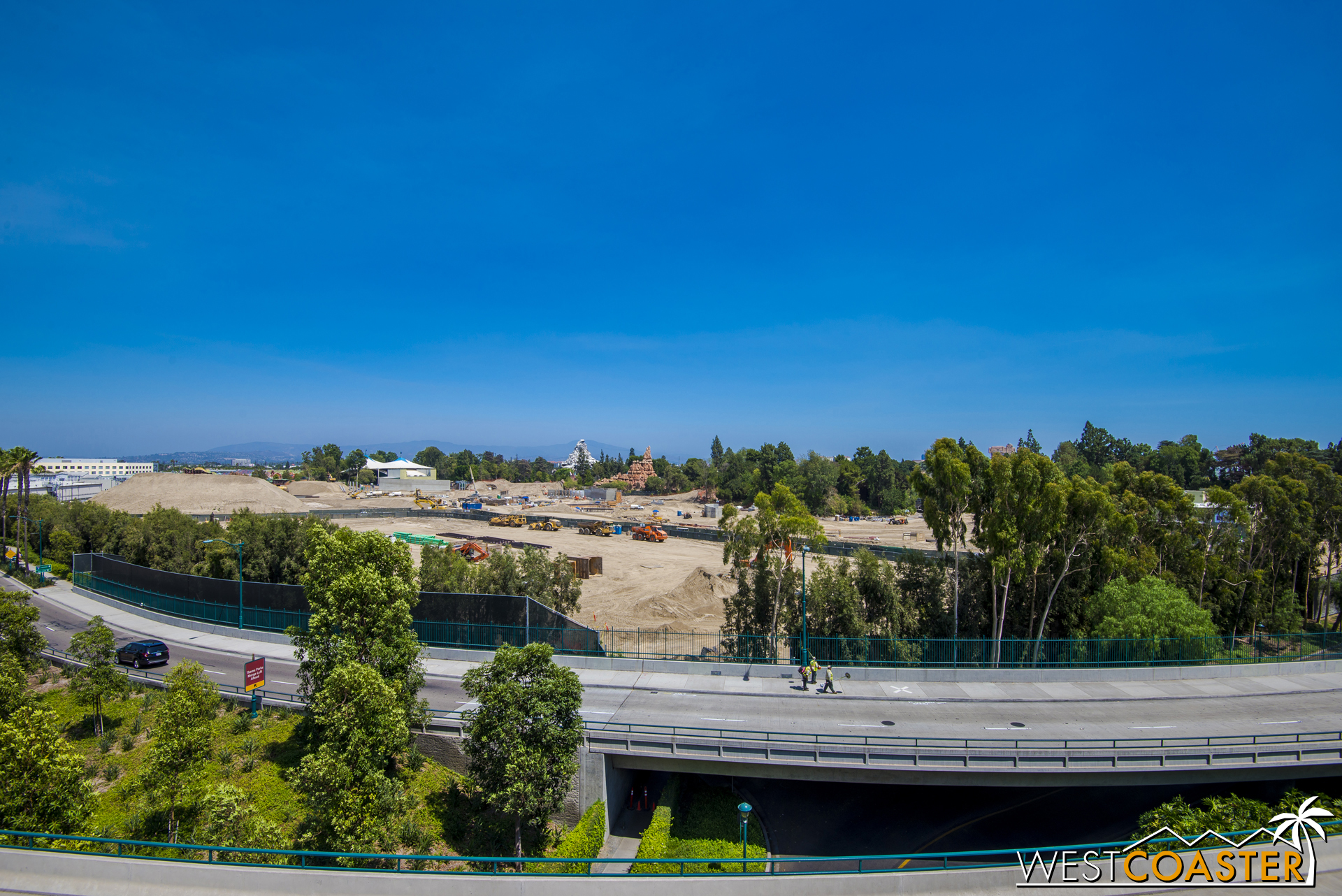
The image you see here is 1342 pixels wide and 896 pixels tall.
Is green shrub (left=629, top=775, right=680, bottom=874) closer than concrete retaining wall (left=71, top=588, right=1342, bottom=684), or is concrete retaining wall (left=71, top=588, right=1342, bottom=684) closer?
green shrub (left=629, top=775, right=680, bottom=874)

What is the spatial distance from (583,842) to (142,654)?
28276mm

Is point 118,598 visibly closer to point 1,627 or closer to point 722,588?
point 1,627

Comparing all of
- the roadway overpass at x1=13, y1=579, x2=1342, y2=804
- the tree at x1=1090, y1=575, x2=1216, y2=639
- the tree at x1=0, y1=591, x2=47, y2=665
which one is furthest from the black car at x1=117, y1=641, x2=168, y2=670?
the tree at x1=1090, y1=575, x2=1216, y2=639

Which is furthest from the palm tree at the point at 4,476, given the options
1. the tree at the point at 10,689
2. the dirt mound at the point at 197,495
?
the tree at the point at 10,689

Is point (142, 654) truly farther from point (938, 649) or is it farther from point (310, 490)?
point (310, 490)

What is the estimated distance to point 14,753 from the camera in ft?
51.0

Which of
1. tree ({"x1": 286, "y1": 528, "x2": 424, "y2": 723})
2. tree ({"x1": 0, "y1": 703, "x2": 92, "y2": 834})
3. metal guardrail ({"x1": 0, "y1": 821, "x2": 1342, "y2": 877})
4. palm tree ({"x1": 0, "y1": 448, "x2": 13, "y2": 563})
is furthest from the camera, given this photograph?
palm tree ({"x1": 0, "y1": 448, "x2": 13, "y2": 563})

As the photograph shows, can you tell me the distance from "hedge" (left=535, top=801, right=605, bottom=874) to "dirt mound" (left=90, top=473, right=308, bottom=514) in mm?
97009

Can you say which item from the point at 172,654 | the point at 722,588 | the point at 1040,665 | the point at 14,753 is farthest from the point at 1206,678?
the point at 172,654

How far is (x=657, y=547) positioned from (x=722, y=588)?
30.6 meters

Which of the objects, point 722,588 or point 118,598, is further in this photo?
point 722,588

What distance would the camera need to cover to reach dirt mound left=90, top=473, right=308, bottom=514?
9731 cm

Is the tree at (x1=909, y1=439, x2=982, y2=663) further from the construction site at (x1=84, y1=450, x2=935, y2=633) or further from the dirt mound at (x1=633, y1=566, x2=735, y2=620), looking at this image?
the dirt mound at (x1=633, y1=566, x2=735, y2=620)

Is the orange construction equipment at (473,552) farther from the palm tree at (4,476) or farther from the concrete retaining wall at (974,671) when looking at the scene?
the palm tree at (4,476)
